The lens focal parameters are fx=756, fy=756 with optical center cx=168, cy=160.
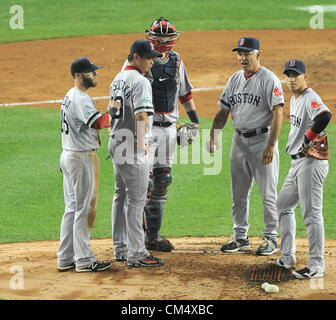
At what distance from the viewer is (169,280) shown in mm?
6824

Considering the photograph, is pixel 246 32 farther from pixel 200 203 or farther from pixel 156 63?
A: pixel 156 63

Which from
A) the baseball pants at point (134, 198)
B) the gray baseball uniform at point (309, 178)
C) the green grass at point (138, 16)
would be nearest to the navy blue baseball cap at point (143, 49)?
the baseball pants at point (134, 198)

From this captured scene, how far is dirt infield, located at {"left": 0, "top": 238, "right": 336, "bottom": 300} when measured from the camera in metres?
6.46

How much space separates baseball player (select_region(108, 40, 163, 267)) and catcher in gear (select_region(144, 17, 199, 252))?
20.7 inches

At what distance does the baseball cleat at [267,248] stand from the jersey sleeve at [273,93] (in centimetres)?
136

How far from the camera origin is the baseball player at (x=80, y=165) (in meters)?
7.04

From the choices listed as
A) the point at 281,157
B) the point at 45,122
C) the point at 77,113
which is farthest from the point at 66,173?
the point at 45,122

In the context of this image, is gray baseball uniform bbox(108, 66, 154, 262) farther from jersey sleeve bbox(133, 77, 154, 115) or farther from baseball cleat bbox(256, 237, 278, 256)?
baseball cleat bbox(256, 237, 278, 256)

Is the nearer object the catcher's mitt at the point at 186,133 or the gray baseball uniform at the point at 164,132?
the gray baseball uniform at the point at 164,132

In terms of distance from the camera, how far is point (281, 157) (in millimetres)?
11562

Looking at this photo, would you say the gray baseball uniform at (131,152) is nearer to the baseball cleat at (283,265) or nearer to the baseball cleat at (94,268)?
the baseball cleat at (94,268)

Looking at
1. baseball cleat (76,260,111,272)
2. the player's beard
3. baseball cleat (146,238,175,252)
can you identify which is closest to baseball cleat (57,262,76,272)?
baseball cleat (76,260,111,272)

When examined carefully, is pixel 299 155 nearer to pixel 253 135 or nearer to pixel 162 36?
pixel 253 135

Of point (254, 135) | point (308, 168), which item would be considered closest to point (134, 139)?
point (254, 135)
